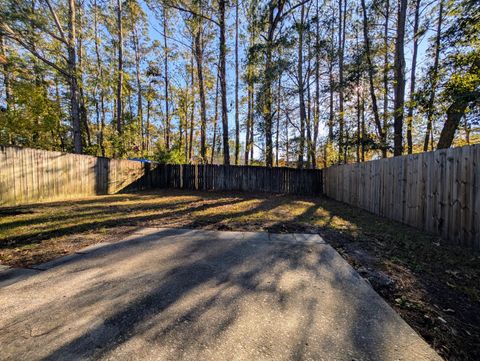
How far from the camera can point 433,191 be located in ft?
11.4

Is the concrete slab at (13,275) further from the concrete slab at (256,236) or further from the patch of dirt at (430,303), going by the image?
the patch of dirt at (430,303)

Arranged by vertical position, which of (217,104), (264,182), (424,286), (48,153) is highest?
(217,104)

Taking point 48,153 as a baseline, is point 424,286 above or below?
below

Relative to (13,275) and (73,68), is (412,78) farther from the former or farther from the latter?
(73,68)

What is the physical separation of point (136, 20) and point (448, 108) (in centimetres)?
1657

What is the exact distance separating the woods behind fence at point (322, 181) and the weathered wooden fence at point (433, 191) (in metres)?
0.01

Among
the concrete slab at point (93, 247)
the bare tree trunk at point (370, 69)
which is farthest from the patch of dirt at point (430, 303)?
the bare tree trunk at point (370, 69)

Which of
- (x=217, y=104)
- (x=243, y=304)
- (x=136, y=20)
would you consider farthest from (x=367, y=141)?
(x=136, y=20)

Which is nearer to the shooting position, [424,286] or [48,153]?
[424,286]

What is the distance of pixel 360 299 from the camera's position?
63.9 inches

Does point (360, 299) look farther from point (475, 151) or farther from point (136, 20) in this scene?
point (136, 20)

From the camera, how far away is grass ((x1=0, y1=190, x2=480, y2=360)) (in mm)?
1425

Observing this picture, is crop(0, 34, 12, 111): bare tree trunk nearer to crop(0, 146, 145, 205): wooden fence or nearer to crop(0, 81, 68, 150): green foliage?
crop(0, 81, 68, 150): green foliage

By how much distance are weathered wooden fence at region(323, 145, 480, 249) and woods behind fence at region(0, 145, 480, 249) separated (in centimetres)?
1
